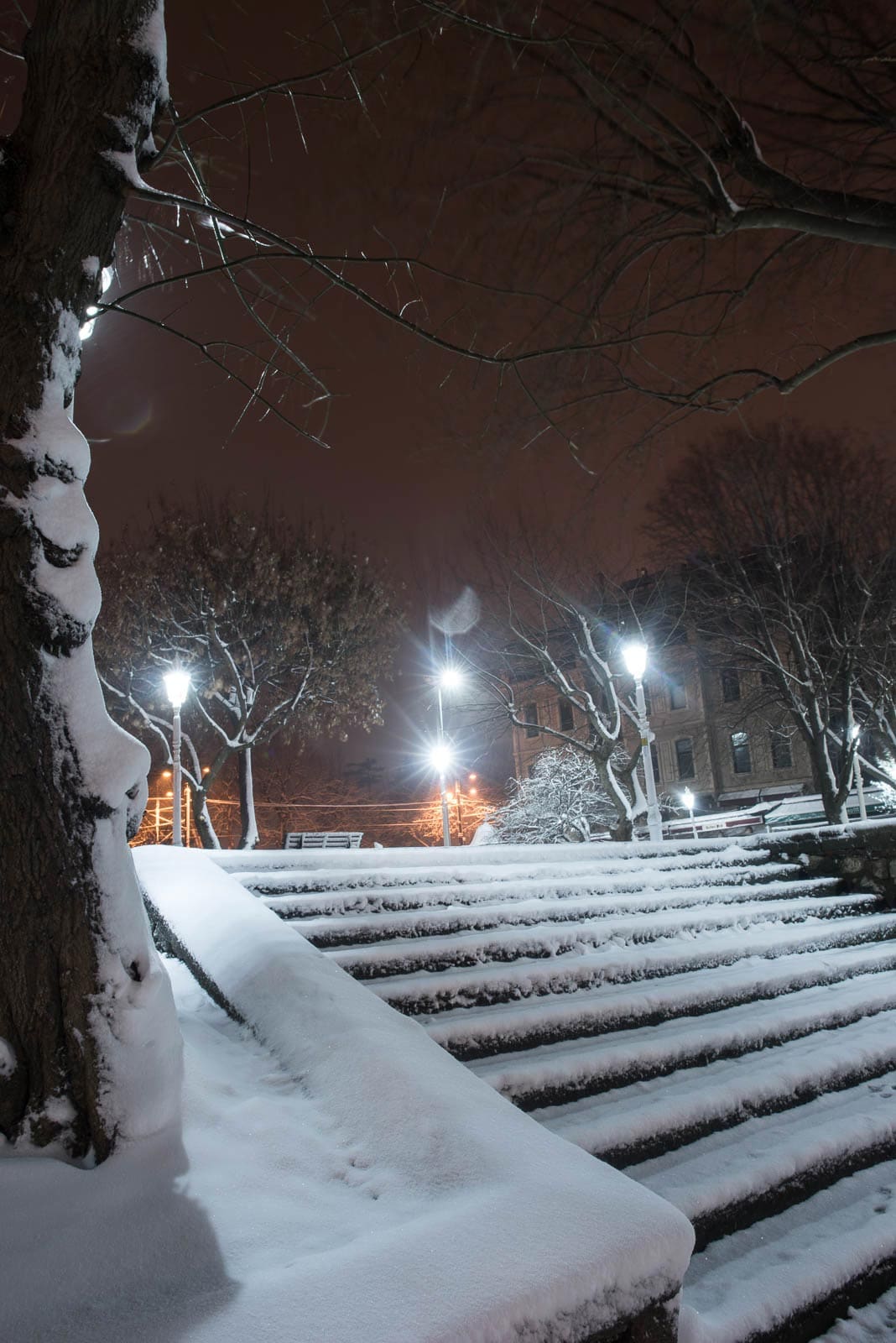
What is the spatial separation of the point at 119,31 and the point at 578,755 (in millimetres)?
27482

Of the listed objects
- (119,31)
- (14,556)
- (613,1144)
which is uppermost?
(119,31)

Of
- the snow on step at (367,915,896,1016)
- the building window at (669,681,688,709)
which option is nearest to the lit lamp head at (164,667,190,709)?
the snow on step at (367,915,896,1016)

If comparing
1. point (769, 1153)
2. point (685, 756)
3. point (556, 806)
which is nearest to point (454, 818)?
point (556, 806)

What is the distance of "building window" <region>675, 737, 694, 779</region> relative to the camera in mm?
36719

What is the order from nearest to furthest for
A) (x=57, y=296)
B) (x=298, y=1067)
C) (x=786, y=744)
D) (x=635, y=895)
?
(x=57, y=296) → (x=298, y=1067) → (x=635, y=895) → (x=786, y=744)

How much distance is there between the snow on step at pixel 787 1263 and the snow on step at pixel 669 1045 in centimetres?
74

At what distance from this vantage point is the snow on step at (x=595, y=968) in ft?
12.6

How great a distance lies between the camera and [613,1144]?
2984 mm

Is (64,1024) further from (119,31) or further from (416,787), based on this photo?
(416,787)

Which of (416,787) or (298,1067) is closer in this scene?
(298,1067)

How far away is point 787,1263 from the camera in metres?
2.68

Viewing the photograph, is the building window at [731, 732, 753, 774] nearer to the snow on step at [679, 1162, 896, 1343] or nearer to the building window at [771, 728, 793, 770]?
the building window at [771, 728, 793, 770]

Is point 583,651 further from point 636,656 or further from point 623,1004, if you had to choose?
point 623,1004

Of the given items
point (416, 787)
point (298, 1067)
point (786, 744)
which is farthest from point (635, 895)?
point (416, 787)
